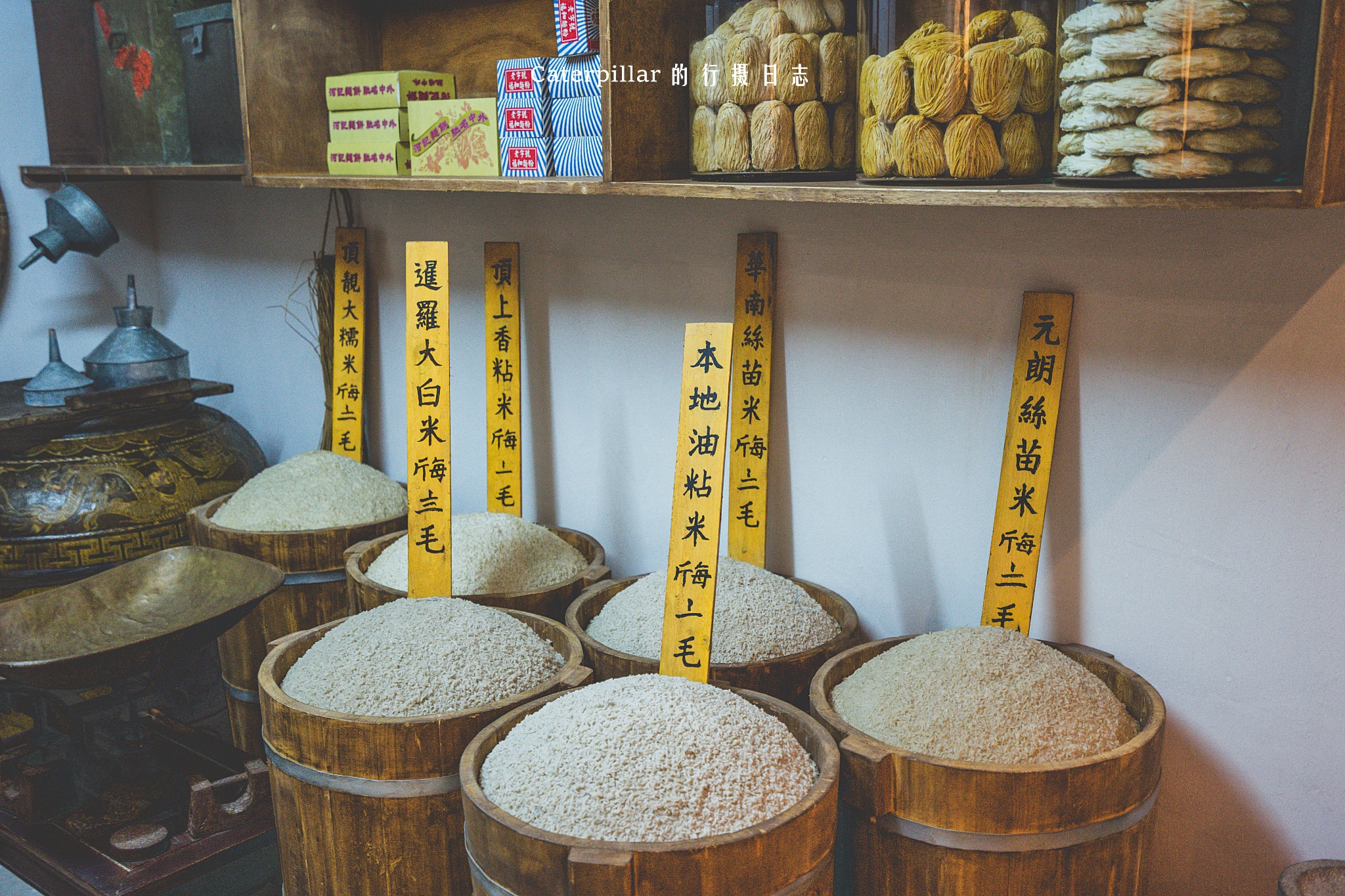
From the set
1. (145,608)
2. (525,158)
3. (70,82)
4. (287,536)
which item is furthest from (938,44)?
(70,82)

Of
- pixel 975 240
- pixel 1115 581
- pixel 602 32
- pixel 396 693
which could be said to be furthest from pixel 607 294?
pixel 1115 581

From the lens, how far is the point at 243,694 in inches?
82.7

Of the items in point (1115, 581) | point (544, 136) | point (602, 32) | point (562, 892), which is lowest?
point (562, 892)

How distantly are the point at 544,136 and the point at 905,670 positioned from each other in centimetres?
102

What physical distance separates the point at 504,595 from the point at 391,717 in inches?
17.3

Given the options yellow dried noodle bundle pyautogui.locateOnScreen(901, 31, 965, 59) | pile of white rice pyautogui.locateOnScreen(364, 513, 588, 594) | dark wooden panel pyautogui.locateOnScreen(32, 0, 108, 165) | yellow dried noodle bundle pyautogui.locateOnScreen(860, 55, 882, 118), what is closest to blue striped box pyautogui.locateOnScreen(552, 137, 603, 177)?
yellow dried noodle bundle pyautogui.locateOnScreen(860, 55, 882, 118)

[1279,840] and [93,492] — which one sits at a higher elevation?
[93,492]

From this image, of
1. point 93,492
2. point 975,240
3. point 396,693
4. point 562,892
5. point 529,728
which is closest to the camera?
point 562,892

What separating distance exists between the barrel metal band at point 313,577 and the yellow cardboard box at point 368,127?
84 cm

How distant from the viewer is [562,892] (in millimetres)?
1006

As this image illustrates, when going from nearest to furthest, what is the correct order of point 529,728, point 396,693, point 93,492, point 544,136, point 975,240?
point 529,728 < point 396,693 < point 975,240 < point 544,136 < point 93,492

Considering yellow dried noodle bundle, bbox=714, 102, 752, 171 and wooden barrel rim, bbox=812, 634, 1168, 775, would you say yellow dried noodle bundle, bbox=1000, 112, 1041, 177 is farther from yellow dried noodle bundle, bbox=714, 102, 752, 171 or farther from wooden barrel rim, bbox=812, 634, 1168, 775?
wooden barrel rim, bbox=812, 634, 1168, 775

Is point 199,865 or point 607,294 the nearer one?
point 199,865

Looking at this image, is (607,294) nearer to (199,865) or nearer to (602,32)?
(602,32)
